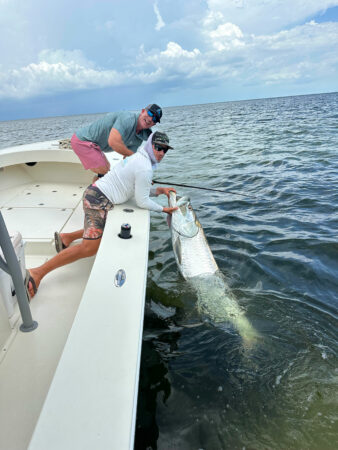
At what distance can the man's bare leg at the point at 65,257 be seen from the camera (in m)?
2.84

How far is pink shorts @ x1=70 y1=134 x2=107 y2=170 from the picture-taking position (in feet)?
13.0

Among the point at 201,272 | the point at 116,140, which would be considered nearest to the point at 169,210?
the point at 201,272

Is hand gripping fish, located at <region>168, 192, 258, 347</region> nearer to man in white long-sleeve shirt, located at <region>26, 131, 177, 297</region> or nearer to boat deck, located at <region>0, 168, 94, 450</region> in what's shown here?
man in white long-sleeve shirt, located at <region>26, 131, 177, 297</region>

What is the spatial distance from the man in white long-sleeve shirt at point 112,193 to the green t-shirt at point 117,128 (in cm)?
66

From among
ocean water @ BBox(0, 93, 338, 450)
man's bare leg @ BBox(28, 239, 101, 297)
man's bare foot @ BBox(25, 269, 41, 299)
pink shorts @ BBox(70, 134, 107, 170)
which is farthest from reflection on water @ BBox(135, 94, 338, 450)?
A: pink shorts @ BBox(70, 134, 107, 170)

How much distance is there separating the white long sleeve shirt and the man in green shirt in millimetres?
532

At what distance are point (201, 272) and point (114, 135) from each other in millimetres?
1904

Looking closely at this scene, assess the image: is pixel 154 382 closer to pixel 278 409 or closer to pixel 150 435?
pixel 150 435

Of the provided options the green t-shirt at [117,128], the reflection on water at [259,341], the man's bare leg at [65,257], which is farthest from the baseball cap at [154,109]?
the reflection on water at [259,341]

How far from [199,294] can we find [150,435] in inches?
62.1

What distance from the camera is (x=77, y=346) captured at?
1588 millimetres

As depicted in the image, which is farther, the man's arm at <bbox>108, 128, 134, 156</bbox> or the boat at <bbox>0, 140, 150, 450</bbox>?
the man's arm at <bbox>108, 128, 134, 156</bbox>

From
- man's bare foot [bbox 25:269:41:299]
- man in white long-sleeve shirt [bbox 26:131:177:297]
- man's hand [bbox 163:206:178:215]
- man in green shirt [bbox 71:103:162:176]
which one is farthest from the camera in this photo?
man in green shirt [bbox 71:103:162:176]

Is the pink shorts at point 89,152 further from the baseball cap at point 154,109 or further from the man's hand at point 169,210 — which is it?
the man's hand at point 169,210
